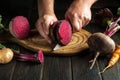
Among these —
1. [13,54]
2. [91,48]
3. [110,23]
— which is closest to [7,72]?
[13,54]

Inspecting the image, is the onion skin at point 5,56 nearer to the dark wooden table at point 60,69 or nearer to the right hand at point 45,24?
the dark wooden table at point 60,69

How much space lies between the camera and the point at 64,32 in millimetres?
1448

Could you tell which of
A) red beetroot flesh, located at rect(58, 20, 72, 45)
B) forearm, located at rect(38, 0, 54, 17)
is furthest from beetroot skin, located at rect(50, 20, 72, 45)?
forearm, located at rect(38, 0, 54, 17)

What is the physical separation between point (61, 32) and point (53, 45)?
10cm

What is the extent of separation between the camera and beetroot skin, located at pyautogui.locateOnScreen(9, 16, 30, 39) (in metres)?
1.52

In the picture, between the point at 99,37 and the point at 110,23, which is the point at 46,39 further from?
the point at 110,23

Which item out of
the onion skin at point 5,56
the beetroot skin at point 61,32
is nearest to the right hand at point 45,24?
the beetroot skin at point 61,32

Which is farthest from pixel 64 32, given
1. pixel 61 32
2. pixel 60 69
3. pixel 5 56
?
pixel 5 56

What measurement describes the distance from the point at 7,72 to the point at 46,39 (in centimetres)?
27

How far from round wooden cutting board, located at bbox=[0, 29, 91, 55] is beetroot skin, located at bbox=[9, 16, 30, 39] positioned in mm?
31

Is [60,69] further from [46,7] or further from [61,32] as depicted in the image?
[46,7]

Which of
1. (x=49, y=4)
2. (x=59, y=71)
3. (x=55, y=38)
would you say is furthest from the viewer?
(x=49, y=4)

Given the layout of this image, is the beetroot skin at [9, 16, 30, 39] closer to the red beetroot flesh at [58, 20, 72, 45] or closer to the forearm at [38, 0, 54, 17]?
the forearm at [38, 0, 54, 17]

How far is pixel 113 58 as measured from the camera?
1377mm
